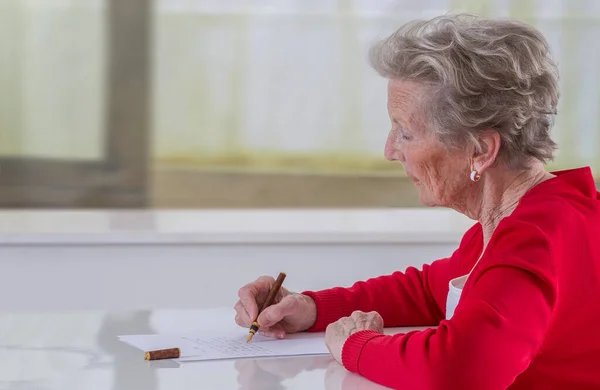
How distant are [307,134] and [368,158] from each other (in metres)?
0.28

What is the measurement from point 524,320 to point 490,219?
1.06 feet

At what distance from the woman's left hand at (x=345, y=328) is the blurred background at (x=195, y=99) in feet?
7.74

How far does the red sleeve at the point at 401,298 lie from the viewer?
5.48ft

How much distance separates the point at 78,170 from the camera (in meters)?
3.75

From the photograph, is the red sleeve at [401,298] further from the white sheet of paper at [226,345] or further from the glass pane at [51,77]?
the glass pane at [51,77]

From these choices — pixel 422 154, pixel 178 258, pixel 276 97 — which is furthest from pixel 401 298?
pixel 276 97

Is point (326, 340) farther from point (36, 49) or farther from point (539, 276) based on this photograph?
point (36, 49)

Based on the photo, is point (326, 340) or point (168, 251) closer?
point (326, 340)

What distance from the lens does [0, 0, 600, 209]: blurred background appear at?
3682 mm

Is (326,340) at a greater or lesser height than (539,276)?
lesser

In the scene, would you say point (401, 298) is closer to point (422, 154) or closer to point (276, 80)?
point (422, 154)

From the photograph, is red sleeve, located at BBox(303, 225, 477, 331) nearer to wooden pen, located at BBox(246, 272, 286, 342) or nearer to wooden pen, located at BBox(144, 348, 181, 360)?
wooden pen, located at BBox(246, 272, 286, 342)

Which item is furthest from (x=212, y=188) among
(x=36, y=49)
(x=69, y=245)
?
(x=69, y=245)

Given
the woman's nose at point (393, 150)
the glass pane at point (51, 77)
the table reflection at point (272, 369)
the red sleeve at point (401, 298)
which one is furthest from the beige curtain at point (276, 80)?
the table reflection at point (272, 369)
